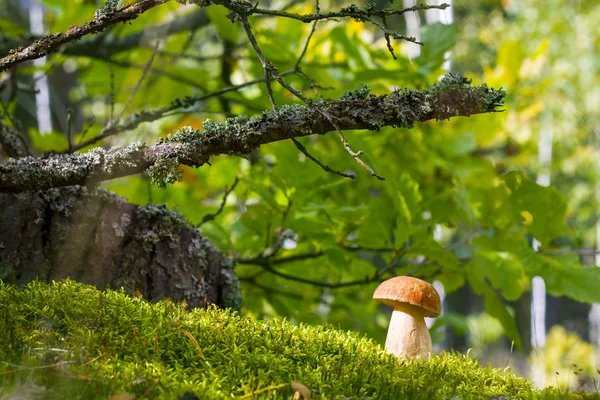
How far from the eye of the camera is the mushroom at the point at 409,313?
206 cm

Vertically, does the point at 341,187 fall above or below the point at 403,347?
above

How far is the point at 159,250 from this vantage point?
2.48m

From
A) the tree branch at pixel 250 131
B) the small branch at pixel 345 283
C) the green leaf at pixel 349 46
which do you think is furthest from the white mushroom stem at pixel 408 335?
the green leaf at pixel 349 46

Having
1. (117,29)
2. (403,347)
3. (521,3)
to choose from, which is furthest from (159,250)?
(521,3)

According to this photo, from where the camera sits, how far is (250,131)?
174cm

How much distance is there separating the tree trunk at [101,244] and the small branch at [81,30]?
0.75 metres

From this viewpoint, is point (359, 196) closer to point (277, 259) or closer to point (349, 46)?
point (277, 259)

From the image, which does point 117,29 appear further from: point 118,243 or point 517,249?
point 517,249

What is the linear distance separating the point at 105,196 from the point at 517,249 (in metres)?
2.24

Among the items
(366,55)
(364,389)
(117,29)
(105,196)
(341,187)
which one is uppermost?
(117,29)

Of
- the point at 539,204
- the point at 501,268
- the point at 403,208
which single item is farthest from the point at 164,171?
the point at 539,204

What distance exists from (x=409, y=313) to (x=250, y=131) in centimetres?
104

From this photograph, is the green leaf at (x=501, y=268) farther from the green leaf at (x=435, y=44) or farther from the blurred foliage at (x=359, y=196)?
the green leaf at (x=435, y=44)

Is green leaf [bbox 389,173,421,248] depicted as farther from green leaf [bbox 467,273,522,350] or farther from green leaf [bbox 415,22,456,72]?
green leaf [bbox 415,22,456,72]
